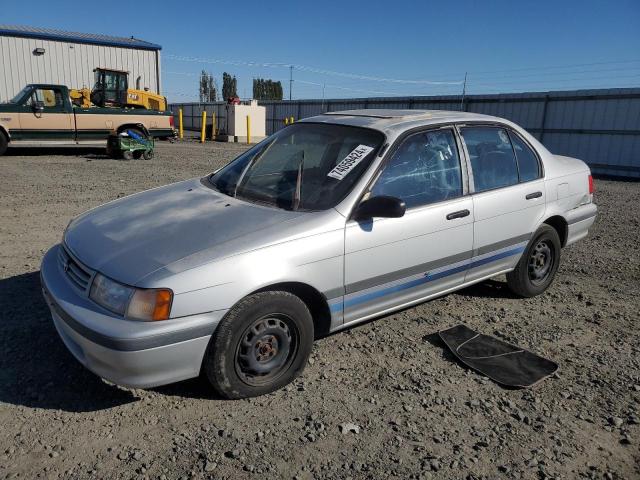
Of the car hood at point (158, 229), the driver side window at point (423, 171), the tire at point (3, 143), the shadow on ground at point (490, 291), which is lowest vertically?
the shadow on ground at point (490, 291)

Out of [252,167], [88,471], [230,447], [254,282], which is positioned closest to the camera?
[88,471]

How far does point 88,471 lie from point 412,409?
173cm

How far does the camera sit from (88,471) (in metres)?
2.39

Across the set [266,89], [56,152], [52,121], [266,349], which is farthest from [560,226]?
[266,89]

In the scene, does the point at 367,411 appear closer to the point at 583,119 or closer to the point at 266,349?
the point at 266,349

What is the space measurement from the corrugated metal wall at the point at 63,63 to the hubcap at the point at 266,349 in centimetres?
2656

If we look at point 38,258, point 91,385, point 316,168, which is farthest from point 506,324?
point 38,258

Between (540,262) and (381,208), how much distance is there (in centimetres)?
228

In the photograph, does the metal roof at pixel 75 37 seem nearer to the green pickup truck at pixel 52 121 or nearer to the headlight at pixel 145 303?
the green pickup truck at pixel 52 121

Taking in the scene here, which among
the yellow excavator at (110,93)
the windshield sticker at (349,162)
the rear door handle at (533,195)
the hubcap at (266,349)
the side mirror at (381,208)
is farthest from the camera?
the yellow excavator at (110,93)

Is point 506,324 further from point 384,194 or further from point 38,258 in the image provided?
point 38,258

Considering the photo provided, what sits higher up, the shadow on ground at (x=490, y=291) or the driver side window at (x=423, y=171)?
the driver side window at (x=423, y=171)

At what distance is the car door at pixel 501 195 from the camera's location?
3955mm

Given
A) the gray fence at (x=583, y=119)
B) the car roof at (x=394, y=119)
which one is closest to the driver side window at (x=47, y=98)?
the car roof at (x=394, y=119)
